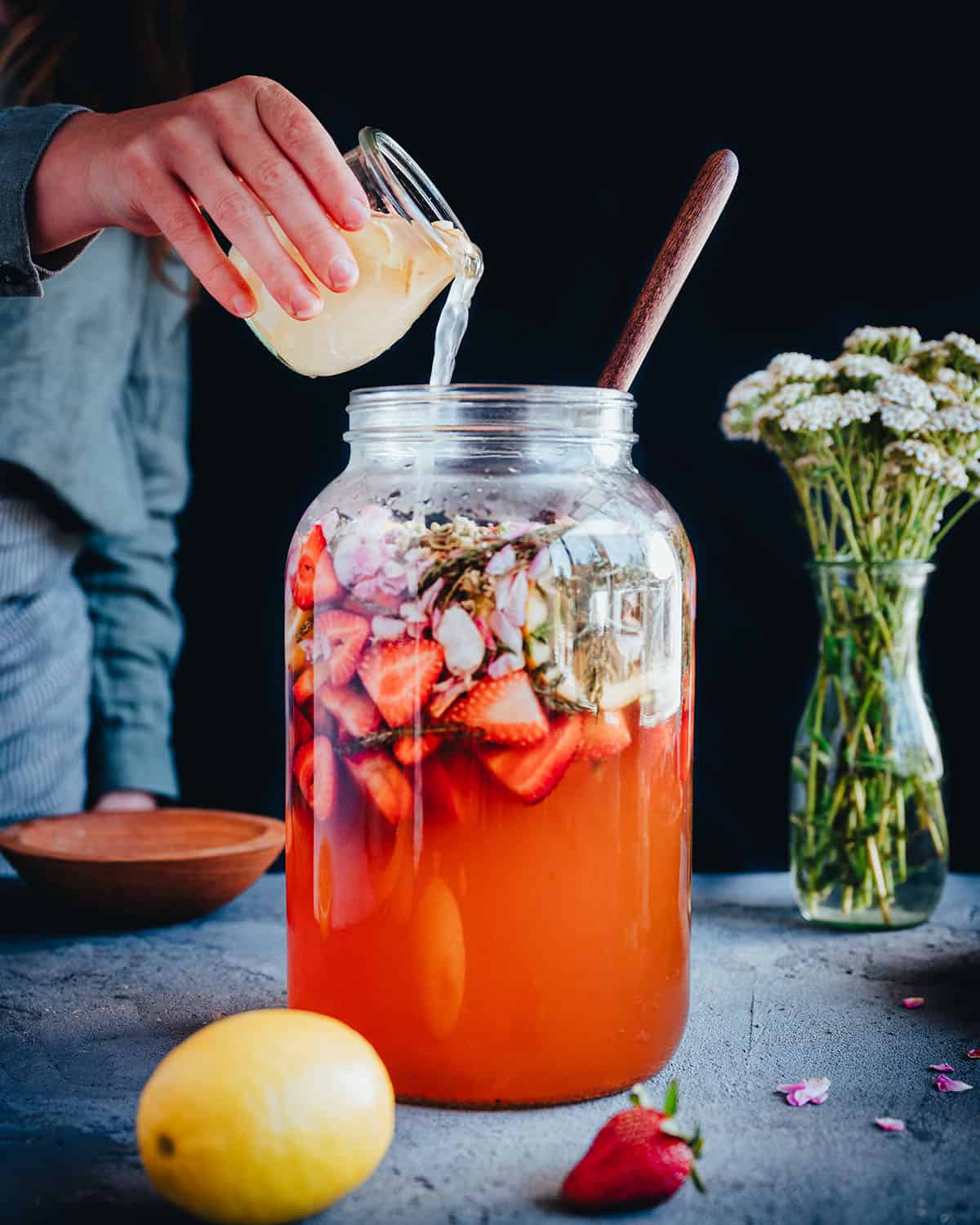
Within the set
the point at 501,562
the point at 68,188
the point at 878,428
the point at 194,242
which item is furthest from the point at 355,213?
the point at 878,428

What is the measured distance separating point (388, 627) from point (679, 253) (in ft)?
1.13

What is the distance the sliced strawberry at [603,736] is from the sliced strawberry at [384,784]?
0.12 metres

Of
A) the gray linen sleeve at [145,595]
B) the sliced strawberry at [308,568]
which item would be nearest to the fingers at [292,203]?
the sliced strawberry at [308,568]

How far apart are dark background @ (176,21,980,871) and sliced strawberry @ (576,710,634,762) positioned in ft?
3.59

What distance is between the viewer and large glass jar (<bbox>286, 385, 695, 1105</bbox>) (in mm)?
812

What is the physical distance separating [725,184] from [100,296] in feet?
3.52

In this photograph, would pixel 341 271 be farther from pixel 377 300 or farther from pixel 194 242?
pixel 194 242

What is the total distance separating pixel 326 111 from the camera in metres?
1.87

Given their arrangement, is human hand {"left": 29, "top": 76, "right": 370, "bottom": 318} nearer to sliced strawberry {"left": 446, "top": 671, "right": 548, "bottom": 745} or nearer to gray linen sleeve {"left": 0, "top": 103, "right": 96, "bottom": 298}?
gray linen sleeve {"left": 0, "top": 103, "right": 96, "bottom": 298}

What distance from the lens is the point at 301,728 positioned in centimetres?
90

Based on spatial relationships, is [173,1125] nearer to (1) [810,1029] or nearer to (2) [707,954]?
(1) [810,1029]

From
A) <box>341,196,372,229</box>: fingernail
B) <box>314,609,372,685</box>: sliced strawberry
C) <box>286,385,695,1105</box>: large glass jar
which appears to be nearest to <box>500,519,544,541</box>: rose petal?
<box>286,385,695,1105</box>: large glass jar

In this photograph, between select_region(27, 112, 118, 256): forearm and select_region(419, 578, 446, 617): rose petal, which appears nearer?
select_region(419, 578, 446, 617): rose petal

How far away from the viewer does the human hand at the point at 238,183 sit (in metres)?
0.88
